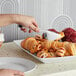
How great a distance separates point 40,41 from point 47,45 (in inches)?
3.0

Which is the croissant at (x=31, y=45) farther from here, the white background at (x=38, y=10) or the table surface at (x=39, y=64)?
the white background at (x=38, y=10)

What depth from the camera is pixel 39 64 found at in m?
1.18

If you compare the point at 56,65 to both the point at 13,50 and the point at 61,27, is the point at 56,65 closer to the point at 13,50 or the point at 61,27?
the point at 13,50

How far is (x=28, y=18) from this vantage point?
4.25ft

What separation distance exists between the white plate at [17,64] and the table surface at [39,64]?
33mm

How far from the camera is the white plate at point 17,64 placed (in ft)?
3.71

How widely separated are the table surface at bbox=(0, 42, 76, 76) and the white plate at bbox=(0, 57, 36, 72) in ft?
0.11

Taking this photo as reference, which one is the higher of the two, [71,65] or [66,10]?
[66,10]

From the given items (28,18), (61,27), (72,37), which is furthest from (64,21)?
(28,18)

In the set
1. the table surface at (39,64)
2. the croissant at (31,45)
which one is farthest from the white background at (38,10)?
the croissant at (31,45)

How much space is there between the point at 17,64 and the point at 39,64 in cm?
9

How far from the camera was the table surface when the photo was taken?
1.08 metres

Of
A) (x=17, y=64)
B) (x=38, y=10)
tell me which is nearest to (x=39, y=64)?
(x=17, y=64)

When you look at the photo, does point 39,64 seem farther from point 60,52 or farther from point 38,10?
point 38,10
